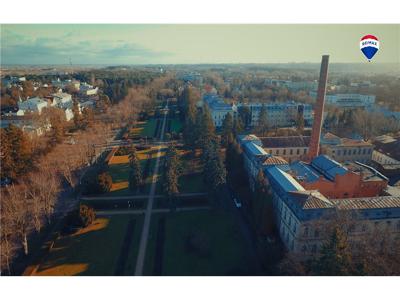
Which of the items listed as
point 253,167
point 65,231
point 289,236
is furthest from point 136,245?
point 253,167

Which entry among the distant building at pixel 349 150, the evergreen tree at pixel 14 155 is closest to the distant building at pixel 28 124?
the evergreen tree at pixel 14 155

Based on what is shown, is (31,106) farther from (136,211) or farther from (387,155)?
(387,155)

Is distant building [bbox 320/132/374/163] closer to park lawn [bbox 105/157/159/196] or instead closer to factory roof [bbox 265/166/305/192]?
factory roof [bbox 265/166/305/192]

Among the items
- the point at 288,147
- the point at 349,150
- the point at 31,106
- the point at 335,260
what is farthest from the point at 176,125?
the point at 335,260

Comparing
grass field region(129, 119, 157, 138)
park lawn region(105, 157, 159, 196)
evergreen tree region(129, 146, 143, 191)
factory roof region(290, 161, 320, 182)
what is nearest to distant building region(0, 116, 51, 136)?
grass field region(129, 119, 157, 138)

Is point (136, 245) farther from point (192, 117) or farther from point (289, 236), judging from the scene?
point (192, 117)

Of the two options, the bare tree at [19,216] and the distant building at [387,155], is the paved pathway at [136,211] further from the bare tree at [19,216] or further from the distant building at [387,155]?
the distant building at [387,155]
